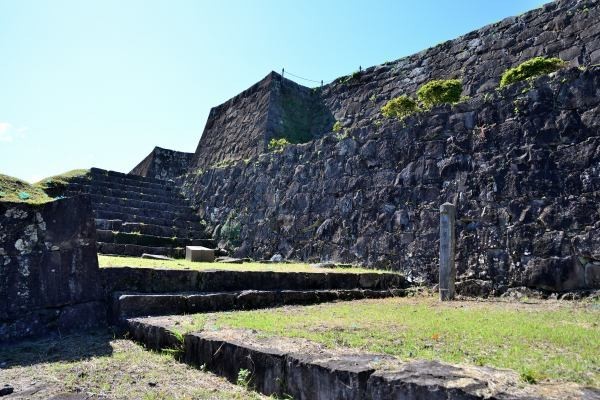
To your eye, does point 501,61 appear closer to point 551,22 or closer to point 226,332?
point 551,22

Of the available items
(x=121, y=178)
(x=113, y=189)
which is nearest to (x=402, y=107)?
(x=113, y=189)

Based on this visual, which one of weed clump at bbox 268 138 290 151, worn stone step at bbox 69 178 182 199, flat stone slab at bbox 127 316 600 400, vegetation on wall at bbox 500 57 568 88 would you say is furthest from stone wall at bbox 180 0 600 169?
flat stone slab at bbox 127 316 600 400

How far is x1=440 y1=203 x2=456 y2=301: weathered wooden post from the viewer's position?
21.0 feet

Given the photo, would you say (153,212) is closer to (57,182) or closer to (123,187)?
(123,187)

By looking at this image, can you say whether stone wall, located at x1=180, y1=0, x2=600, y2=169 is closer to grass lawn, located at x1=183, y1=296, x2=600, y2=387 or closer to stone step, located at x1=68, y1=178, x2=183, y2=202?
stone step, located at x1=68, y1=178, x2=183, y2=202

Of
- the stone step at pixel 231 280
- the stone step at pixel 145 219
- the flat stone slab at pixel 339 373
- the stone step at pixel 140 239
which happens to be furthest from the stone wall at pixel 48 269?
the stone step at pixel 145 219

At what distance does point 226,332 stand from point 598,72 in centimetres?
599

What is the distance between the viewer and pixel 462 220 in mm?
7000

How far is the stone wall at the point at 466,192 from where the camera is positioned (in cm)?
603

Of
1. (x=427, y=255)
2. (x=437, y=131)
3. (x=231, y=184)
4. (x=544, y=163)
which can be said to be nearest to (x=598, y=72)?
(x=544, y=163)

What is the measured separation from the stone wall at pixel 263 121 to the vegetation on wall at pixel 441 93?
451 cm

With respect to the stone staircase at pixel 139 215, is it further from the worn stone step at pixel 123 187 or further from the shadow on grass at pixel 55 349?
the shadow on grass at pixel 55 349

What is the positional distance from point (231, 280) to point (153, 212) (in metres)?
5.46

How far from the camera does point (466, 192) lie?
7055mm
